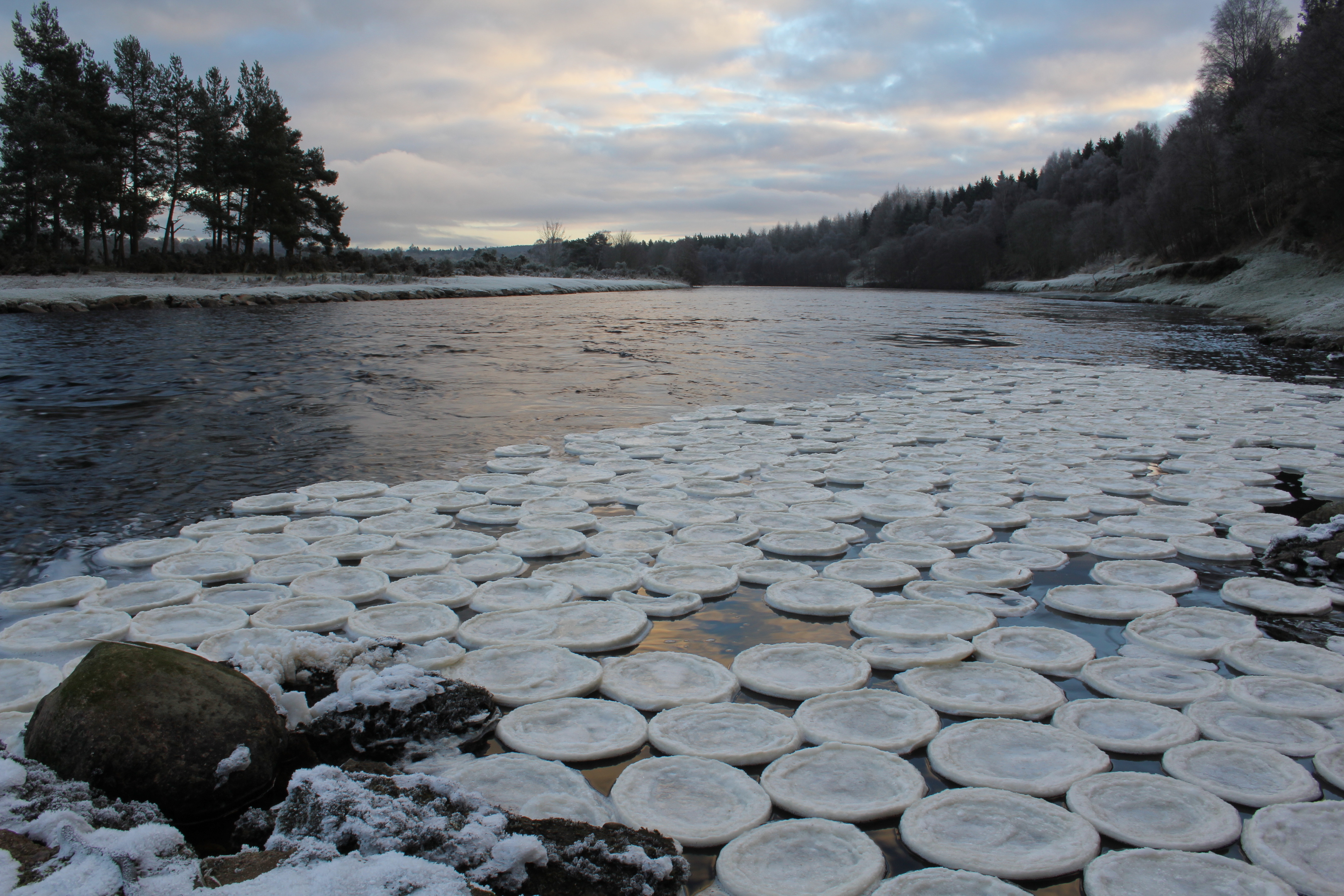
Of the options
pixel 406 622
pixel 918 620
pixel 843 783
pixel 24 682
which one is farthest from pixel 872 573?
pixel 24 682

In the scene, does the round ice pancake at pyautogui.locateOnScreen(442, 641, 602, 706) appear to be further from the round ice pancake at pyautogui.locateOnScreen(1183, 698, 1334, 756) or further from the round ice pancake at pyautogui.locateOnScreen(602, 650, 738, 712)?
the round ice pancake at pyautogui.locateOnScreen(1183, 698, 1334, 756)

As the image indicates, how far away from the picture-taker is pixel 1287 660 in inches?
106

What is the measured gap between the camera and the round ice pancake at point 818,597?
3.15 meters

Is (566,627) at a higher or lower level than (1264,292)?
lower

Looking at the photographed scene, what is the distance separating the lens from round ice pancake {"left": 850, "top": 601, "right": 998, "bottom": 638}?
116 inches

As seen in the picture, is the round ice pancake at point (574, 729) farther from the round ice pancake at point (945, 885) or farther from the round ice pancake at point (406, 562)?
the round ice pancake at point (406, 562)

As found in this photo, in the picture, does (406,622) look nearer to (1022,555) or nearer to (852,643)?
(852,643)

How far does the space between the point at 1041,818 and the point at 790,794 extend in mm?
615

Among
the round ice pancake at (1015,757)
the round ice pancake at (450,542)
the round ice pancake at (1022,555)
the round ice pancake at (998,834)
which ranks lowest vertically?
the round ice pancake at (998,834)

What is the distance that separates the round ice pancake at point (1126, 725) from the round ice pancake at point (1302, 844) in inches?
11.9

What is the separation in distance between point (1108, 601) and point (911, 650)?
1060 mm

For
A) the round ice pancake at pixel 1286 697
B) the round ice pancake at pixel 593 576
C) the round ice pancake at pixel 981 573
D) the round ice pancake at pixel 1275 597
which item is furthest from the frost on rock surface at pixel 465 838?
the round ice pancake at pixel 1275 597

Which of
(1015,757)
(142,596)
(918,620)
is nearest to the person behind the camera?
(1015,757)

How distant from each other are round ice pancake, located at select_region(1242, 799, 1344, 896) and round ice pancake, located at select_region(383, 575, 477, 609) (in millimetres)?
2653
